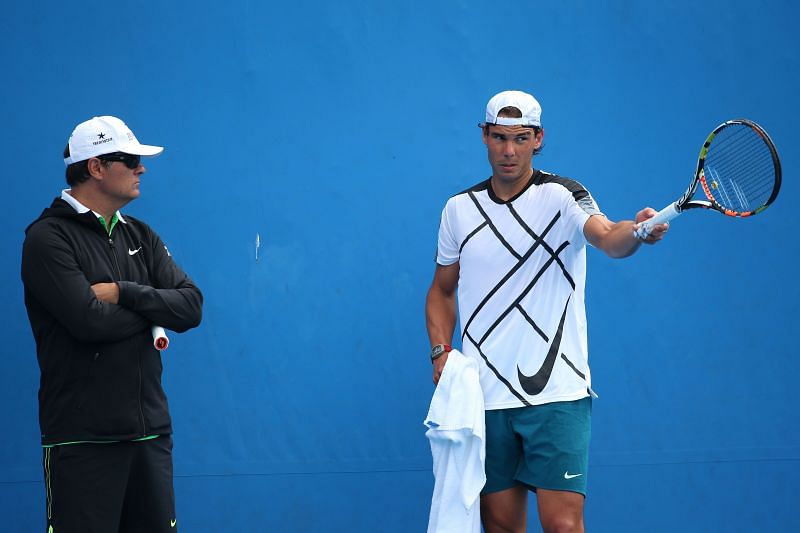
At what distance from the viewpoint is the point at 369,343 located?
13.4 feet

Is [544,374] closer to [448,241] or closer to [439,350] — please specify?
[439,350]

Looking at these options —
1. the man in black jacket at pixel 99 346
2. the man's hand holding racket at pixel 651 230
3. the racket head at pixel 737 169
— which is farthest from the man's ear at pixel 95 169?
the racket head at pixel 737 169

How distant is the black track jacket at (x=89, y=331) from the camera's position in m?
2.86

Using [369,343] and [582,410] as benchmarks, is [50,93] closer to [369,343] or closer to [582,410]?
[369,343]

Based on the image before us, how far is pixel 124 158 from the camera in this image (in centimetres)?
311

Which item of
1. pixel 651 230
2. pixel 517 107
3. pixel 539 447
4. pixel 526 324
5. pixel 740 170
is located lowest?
pixel 539 447

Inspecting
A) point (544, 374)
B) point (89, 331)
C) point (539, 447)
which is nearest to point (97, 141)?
point (89, 331)

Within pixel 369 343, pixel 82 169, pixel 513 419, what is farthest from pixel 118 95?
pixel 513 419

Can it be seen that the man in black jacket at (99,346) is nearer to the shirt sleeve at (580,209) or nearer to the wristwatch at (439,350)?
the wristwatch at (439,350)

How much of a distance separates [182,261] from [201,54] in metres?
0.84

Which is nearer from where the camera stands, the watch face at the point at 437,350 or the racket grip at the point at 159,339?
the racket grip at the point at 159,339

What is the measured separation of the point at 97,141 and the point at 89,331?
2.06 ft

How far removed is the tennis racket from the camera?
260 centimetres

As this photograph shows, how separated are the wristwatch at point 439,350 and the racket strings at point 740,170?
0.99 metres
